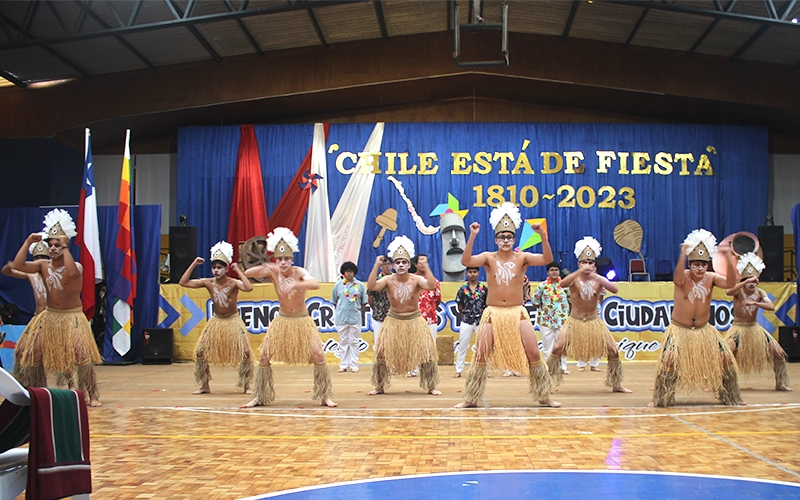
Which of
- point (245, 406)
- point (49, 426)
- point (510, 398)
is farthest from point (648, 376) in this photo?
point (49, 426)

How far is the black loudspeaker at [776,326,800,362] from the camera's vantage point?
1068 cm

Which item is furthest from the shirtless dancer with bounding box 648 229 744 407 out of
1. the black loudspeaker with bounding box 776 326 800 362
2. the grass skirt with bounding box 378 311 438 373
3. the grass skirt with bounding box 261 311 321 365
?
the black loudspeaker with bounding box 776 326 800 362

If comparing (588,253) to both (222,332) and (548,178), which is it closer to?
(222,332)

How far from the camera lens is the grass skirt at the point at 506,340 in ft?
19.2

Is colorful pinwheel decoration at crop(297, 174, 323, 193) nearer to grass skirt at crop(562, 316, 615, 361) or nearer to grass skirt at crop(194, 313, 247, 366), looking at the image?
grass skirt at crop(194, 313, 247, 366)

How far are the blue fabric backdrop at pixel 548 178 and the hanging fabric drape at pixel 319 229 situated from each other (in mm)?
214

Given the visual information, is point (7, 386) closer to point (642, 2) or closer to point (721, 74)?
point (642, 2)

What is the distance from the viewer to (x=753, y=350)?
22.5 feet

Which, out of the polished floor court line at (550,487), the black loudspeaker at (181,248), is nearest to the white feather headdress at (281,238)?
the polished floor court line at (550,487)

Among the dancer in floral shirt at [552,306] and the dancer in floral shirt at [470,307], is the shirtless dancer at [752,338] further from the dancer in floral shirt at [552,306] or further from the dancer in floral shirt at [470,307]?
the dancer in floral shirt at [470,307]

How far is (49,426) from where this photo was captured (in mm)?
2738

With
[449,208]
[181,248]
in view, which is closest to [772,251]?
[449,208]

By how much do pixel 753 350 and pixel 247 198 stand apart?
390 inches

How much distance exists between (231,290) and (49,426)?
4355 millimetres
